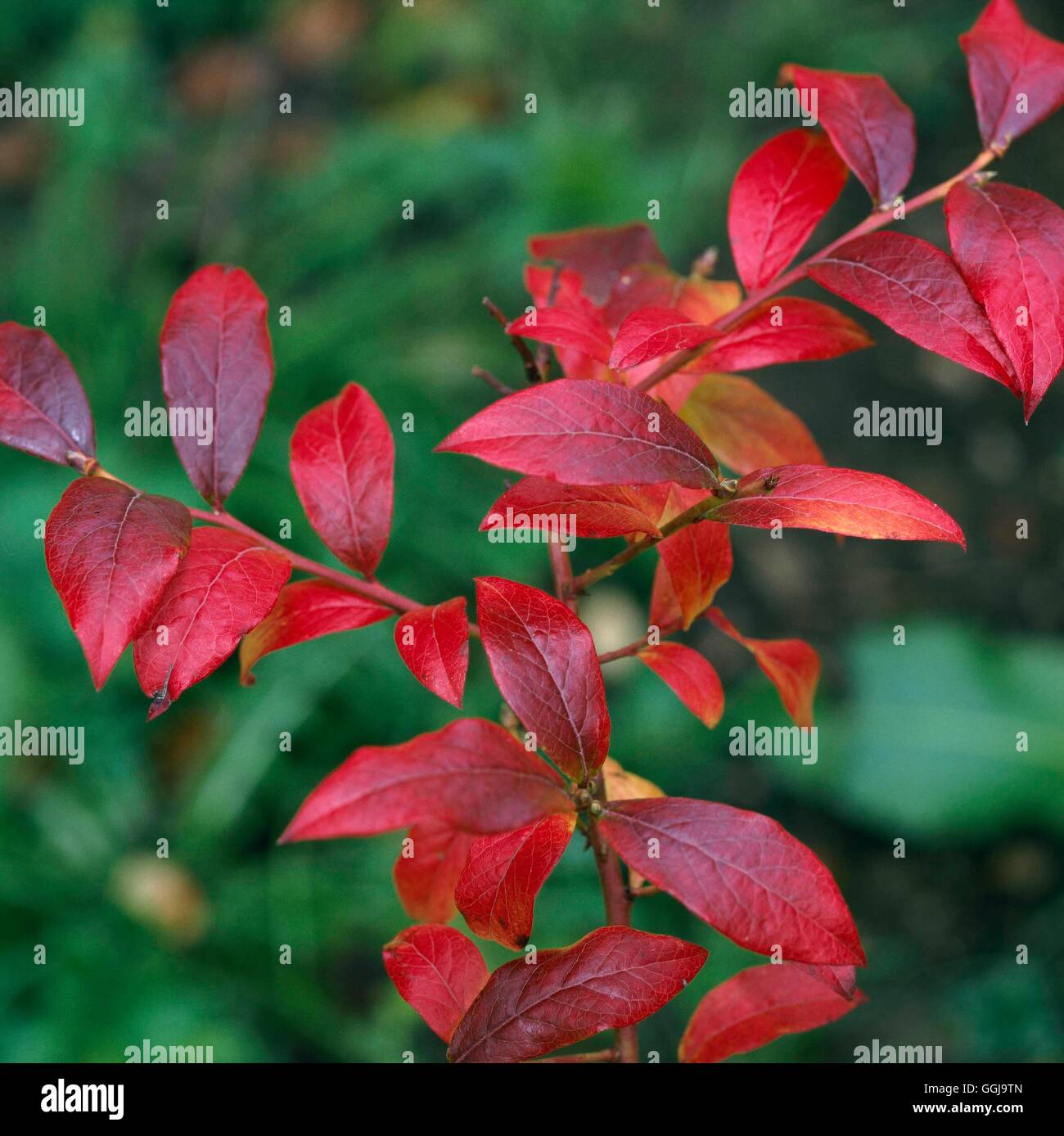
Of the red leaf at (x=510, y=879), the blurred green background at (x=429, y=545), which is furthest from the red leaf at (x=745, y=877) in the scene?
the blurred green background at (x=429, y=545)

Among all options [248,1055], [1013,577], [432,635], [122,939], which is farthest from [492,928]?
[1013,577]

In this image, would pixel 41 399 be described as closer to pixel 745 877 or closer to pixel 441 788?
pixel 441 788

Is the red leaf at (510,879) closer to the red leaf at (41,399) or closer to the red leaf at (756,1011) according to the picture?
the red leaf at (756,1011)

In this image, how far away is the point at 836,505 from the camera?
48 centimetres

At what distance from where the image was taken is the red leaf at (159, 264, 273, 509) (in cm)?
59

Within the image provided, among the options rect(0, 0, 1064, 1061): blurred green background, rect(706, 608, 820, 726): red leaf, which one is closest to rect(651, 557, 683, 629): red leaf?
rect(706, 608, 820, 726): red leaf

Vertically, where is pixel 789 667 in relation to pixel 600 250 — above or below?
below

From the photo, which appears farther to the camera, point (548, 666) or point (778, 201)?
point (778, 201)

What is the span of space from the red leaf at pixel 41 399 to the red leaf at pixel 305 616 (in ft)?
0.44

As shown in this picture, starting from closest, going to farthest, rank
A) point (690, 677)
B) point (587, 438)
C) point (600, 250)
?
point (587, 438), point (690, 677), point (600, 250)

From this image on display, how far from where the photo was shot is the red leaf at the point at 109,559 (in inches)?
17.8

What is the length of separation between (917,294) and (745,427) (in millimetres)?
147

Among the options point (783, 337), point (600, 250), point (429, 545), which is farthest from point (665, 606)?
point (429, 545)

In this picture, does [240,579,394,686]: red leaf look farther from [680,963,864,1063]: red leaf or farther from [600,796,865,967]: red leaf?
[680,963,864,1063]: red leaf
